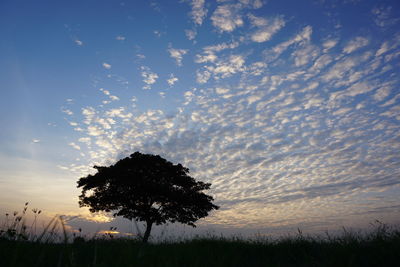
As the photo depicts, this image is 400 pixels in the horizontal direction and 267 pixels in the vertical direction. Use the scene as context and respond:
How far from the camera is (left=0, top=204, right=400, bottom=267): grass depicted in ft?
15.0

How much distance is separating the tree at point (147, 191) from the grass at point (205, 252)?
15.5m

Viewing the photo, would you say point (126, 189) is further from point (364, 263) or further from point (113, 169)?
point (364, 263)

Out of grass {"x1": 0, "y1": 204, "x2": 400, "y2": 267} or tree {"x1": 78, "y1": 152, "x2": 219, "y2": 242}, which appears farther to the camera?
tree {"x1": 78, "y1": 152, "x2": 219, "y2": 242}

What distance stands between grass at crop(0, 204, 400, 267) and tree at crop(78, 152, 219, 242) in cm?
1553

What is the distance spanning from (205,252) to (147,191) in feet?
64.4

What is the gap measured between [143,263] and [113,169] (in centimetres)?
2334

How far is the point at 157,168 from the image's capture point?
27.3 m

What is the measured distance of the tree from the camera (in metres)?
25.9

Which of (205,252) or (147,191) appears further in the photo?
(147,191)

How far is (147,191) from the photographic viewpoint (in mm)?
25656

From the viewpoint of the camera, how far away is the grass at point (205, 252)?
4.59 m

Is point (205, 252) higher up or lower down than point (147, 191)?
lower down

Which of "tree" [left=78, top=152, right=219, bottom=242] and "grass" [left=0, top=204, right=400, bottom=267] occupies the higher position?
"tree" [left=78, top=152, right=219, bottom=242]

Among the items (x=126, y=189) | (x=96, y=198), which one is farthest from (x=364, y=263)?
(x=96, y=198)
